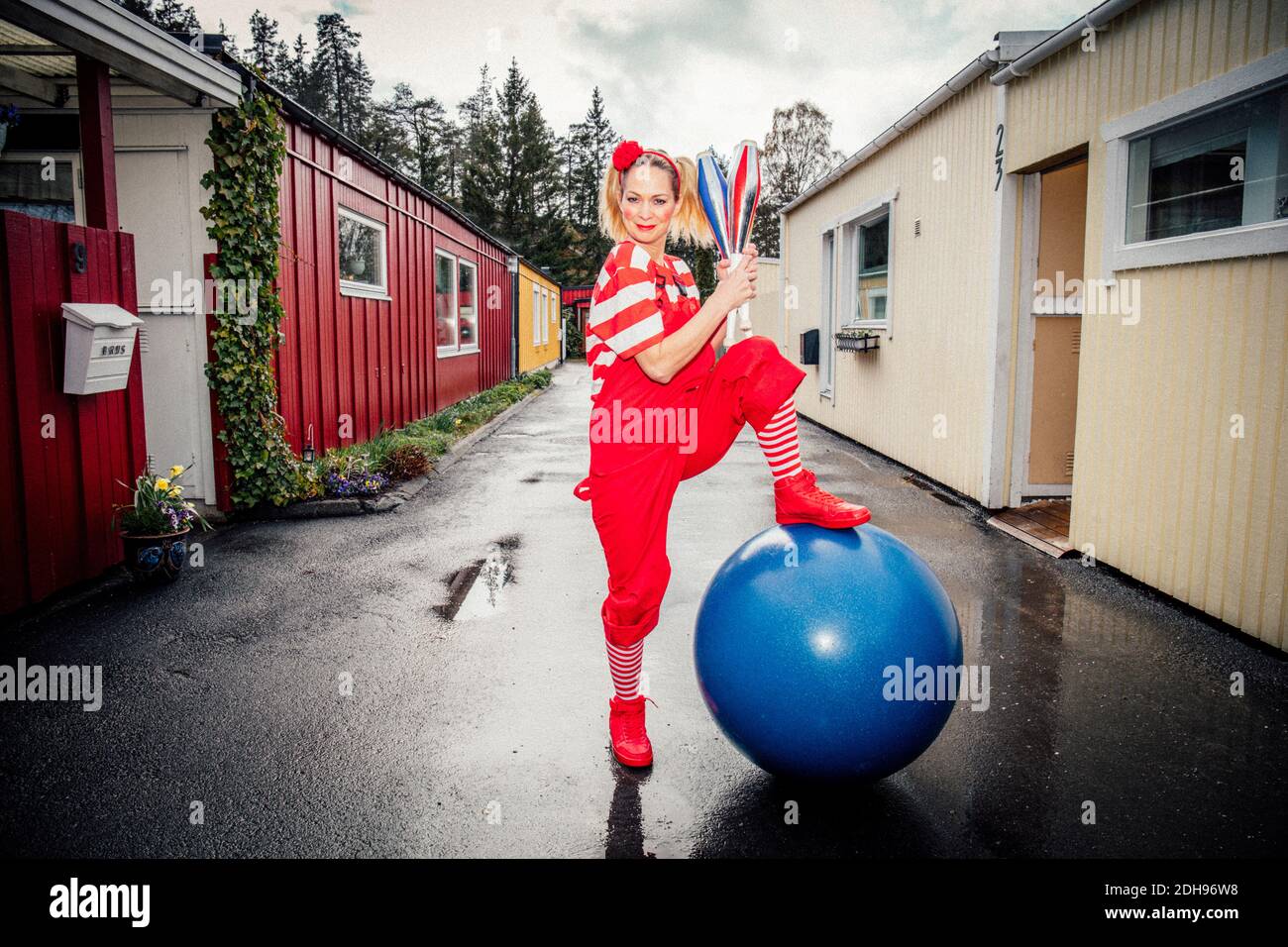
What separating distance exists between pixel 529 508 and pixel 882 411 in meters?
5.37

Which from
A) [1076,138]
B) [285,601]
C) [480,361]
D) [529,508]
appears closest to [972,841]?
[285,601]

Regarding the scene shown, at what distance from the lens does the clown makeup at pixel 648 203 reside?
10.3ft

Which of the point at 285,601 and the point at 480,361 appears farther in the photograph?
the point at 480,361

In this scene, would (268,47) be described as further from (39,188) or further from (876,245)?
(39,188)

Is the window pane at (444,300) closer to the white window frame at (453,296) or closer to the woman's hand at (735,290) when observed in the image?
the white window frame at (453,296)

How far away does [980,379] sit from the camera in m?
8.30

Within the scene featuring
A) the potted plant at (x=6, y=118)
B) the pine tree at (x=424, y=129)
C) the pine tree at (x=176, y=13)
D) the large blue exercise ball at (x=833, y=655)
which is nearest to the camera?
the large blue exercise ball at (x=833, y=655)

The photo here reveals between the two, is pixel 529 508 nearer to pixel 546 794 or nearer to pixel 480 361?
pixel 546 794

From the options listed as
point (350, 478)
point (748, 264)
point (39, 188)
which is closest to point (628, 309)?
point (748, 264)

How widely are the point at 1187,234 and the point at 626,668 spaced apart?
170 inches

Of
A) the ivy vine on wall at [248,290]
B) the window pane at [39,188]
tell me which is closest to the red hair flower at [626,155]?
the ivy vine on wall at [248,290]

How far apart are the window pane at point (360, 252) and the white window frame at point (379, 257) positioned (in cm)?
2

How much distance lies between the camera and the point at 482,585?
5902 millimetres

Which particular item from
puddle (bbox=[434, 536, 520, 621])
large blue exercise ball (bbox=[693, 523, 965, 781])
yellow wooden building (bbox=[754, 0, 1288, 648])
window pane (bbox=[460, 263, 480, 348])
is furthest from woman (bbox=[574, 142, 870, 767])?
window pane (bbox=[460, 263, 480, 348])
